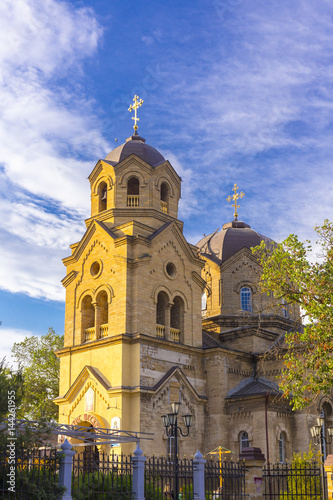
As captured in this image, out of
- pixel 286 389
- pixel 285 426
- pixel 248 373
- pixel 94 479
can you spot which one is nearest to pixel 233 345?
pixel 248 373

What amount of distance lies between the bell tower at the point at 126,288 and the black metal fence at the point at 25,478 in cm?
1168

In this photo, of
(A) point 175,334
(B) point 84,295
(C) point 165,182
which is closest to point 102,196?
(C) point 165,182

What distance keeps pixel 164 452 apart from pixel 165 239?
940 cm

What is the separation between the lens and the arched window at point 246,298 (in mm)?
34156

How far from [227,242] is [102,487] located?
23.1 metres

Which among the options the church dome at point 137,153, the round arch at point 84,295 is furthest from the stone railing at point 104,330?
the church dome at point 137,153

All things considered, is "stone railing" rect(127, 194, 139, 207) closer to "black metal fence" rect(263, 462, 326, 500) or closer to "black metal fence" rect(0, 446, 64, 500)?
"black metal fence" rect(263, 462, 326, 500)

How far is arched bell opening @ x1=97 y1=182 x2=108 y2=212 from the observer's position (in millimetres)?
30125

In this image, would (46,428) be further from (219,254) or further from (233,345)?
(219,254)

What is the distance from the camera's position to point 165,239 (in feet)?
93.5

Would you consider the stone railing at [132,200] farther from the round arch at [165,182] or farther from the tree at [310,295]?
the tree at [310,295]

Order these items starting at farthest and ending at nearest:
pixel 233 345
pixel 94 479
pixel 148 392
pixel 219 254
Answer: pixel 219 254
pixel 233 345
pixel 148 392
pixel 94 479

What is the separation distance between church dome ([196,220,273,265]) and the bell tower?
17.2 feet

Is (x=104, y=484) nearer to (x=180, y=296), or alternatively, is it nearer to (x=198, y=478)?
(x=198, y=478)
